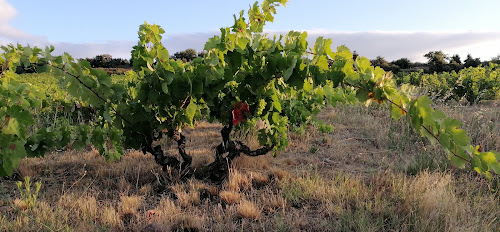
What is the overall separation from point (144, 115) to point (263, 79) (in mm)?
1098

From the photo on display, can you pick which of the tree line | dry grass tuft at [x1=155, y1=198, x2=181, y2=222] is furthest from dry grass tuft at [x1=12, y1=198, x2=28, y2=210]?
the tree line

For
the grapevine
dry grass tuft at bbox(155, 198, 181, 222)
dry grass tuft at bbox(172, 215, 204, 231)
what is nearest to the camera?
the grapevine

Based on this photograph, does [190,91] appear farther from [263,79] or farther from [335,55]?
[335,55]

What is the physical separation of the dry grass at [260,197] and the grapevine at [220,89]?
0.34m

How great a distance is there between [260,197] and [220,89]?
104 cm

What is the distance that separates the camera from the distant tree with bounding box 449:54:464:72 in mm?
28933

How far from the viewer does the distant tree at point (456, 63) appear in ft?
94.9

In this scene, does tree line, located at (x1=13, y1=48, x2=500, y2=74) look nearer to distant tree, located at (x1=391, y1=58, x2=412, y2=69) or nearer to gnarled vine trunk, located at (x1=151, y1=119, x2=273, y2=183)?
distant tree, located at (x1=391, y1=58, x2=412, y2=69)

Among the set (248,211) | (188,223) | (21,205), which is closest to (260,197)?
(248,211)

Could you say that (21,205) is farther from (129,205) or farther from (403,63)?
(403,63)

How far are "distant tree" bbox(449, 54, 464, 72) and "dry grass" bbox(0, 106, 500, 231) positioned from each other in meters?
28.1

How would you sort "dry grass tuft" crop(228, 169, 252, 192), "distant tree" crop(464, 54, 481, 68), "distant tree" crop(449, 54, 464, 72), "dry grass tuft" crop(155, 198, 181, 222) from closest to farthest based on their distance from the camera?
1. "dry grass tuft" crop(155, 198, 181, 222)
2. "dry grass tuft" crop(228, 169, 252, 192)
3. "distant tree" crop(449, 54, 464, 72)
4. "distant tree" crop(464, 54, 481, 68)

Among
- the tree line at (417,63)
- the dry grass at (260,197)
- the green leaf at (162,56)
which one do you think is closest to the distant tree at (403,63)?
the tree line at (417,63)

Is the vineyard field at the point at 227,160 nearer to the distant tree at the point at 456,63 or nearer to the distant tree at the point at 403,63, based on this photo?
the distant tree at the point at 456,63
